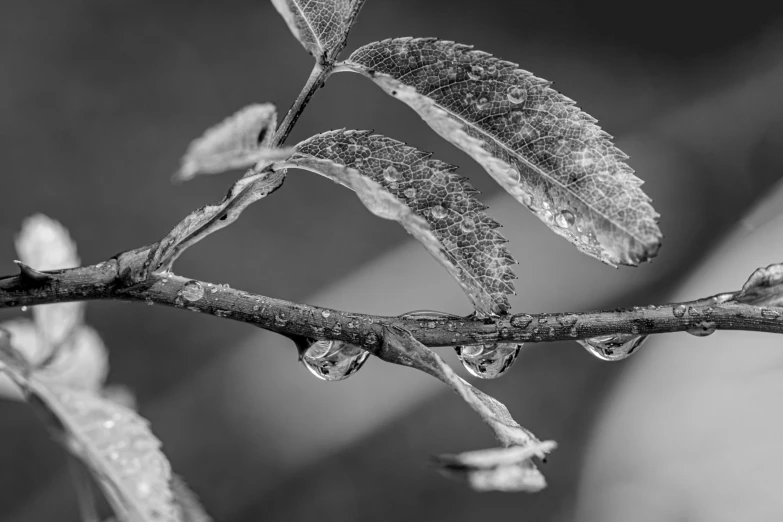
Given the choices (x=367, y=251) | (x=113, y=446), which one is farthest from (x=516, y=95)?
(x=367, y=251)

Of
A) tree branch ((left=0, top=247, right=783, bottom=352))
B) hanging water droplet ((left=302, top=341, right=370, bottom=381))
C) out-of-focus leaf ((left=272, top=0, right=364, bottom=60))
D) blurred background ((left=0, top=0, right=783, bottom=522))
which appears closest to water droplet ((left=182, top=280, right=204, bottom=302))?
tree branch ((left=0, top=247, right=783, bottom=352))

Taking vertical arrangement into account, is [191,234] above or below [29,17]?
below

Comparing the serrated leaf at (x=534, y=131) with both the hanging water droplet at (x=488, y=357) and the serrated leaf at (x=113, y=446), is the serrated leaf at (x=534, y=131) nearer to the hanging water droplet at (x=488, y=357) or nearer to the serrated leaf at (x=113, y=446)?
the hanging water droplet at (x=488, y=357)

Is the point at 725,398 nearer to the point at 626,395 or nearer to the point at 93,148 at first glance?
the point at 626,395

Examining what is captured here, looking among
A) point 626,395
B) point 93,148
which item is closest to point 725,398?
point 626,395

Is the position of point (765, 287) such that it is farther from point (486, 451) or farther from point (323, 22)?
point (323, 22)

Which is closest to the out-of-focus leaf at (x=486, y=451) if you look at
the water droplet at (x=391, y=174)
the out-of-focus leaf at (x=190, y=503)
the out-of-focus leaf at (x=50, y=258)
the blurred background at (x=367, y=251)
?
the water droplet at (x=391, y=174)
